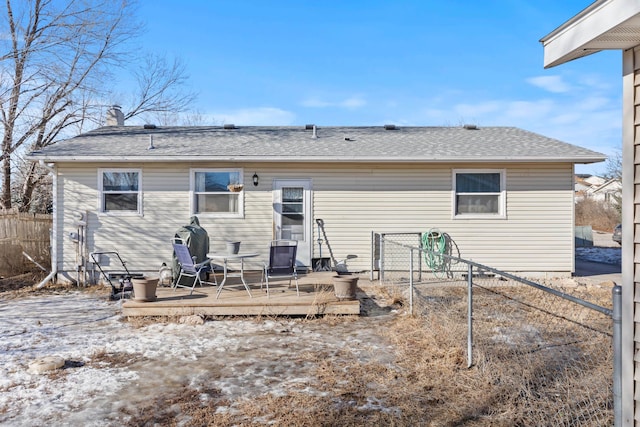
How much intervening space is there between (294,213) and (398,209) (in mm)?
2271

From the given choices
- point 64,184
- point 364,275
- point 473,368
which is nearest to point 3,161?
point 64,184

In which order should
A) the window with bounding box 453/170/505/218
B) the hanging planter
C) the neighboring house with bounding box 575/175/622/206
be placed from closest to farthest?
the hanging planter, the window with bounding box 453/170/505/218, the neighboring house with bounding box 575/175/622/206

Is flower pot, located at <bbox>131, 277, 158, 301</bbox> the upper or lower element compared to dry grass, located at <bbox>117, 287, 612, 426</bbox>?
upper

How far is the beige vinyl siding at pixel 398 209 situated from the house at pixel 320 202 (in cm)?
2

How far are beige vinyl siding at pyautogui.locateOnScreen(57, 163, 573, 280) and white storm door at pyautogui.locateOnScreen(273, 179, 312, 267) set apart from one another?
125 millimetres

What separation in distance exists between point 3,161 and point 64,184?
7.70m

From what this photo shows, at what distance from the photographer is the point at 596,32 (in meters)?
2.34

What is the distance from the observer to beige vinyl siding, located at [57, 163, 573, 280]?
9336 millimetres

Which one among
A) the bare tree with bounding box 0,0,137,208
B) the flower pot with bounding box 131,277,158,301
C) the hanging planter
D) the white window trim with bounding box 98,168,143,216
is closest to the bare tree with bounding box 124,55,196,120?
the bare tree with bounding box 0,0,137,208

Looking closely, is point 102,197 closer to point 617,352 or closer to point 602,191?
point 617,352

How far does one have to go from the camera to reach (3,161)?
1470 cm

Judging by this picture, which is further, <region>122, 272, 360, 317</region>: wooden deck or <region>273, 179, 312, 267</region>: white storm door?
Answer: <region>273, 179, 312, 267</region>: white storm door

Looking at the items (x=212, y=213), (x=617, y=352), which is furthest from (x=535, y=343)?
(x=212, y=213)

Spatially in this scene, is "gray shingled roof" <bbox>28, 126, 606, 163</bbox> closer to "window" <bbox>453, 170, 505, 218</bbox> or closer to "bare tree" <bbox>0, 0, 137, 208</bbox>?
"window" <bbox>453, 170, 505, 218</bbox>
